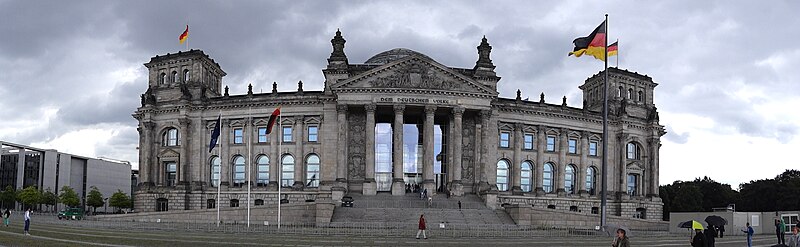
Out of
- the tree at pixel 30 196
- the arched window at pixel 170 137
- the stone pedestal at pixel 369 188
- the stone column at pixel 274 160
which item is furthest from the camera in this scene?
Result: the tree at pixel 30 196

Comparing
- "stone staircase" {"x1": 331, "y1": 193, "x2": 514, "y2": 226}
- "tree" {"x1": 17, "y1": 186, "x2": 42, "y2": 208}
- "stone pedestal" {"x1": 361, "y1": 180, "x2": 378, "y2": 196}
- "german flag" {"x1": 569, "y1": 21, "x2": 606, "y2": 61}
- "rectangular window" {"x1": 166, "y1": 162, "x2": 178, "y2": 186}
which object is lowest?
"tree" {"x1": 17, "y1": 186, "x2": 42, "y2": 208}

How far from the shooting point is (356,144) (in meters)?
79.1

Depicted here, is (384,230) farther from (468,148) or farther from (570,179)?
(570,179)

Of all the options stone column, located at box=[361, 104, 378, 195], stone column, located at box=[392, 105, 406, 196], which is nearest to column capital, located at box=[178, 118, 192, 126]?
stone column, located at box=[361, 104, 378, 195]

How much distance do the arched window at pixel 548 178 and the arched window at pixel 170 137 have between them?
141ft

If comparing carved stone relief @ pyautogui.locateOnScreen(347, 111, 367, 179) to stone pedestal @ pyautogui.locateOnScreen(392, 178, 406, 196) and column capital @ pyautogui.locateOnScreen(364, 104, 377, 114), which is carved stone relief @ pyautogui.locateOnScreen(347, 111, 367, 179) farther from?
stone pedestal @ pyautogui.locateOnScreen(392, 178, 406, 196)

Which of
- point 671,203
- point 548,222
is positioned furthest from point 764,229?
point 671,203

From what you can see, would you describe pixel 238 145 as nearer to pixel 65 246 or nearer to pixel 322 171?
pixel 322 171

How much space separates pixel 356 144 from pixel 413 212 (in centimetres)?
1613

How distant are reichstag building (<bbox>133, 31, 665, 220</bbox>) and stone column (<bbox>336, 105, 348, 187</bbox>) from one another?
12cm

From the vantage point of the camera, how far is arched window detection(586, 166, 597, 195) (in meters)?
90.9

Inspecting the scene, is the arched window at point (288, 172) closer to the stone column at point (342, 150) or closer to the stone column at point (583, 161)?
the stone column at point (342, 150)

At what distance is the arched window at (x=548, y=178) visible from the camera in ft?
289

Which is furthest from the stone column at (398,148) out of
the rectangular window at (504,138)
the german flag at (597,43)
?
the german flag at (597,43)
